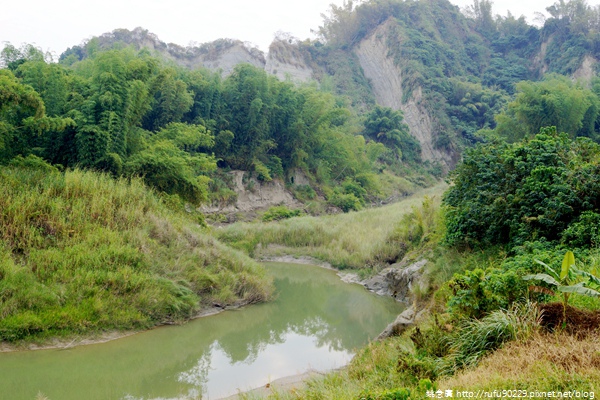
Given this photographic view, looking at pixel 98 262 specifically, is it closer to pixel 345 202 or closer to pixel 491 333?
pixel 491 333

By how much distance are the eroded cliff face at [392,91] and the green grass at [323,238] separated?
112 ft

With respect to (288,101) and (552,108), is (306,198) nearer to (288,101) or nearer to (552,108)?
(288,101)

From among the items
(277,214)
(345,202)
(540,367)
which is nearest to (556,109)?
(345,202)

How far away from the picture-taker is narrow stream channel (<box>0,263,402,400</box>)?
7223 mm

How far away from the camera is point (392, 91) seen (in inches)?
2399

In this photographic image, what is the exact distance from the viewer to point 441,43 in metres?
64.1

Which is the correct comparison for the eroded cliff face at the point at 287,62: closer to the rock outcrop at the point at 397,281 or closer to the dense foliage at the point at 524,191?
the rock outcrop at the point at 397,281

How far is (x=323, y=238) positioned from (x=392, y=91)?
44.5 m

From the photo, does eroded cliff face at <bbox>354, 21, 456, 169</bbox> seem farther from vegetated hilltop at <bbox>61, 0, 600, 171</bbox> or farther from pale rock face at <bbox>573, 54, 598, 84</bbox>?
pale rock face at <bbox>573, 54, 598, 84</bbox>

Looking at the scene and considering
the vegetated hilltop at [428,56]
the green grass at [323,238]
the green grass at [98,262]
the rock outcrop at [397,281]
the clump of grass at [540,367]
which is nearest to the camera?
the clump of grass at [540,367]

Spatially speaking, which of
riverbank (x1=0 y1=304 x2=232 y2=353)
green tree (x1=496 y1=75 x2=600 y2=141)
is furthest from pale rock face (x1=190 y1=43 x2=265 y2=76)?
riverbank (x1=0 y1=304 x2=232 y2=353)

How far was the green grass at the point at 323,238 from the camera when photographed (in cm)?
1808

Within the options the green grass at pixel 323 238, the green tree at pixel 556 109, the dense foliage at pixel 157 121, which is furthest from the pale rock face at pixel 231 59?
the green grass at pixel 323 238

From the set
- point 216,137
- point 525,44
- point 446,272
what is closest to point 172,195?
point 446,272
